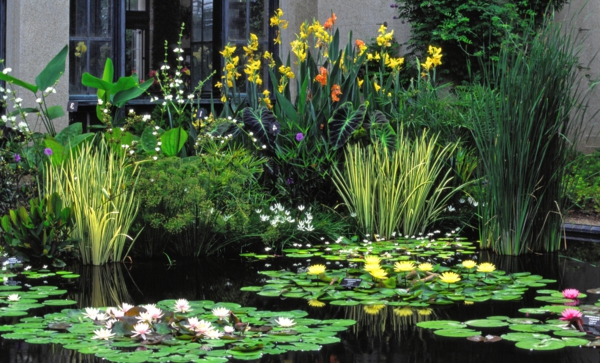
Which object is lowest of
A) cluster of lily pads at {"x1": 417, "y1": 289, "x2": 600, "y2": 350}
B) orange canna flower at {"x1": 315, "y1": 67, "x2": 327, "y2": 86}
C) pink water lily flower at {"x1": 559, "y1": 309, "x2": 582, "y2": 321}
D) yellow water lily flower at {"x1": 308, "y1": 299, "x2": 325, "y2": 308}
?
yellow water lily flower at {"x1": 308, "y1": 299, "x2": 325, "y2": 308}

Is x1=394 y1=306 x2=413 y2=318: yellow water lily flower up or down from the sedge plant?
down

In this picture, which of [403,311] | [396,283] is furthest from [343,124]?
[403,311]

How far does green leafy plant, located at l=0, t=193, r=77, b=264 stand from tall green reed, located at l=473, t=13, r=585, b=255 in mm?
2682

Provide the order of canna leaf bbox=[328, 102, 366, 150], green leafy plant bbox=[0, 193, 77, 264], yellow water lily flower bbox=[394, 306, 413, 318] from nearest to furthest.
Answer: yellow water lily flower bbox=[394, 306, 413, 318] < green leafy plant bbox=[0, 193, 77, 264] < canna leaf bbox=[328, 102, 366, 150]

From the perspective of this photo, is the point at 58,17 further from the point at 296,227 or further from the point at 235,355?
the point at 235,355

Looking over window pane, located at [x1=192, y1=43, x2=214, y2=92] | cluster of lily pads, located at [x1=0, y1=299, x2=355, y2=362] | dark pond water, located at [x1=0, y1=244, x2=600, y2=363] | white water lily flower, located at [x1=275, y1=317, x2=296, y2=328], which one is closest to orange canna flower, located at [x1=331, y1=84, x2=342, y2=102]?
dark pond water, located at [x1=0, y1=244, x2=600, y2=363]

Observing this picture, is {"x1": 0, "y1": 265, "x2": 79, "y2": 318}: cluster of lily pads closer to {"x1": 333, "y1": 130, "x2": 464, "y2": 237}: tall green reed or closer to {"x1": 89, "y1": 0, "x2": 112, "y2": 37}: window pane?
{"x1": 333, "y1": 130, "x2": 464, "y2": 237}: tall green reed

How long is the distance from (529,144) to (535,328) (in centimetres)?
213

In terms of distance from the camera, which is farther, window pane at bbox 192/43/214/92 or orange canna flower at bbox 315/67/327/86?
window pane at bbox 192/43/214/92

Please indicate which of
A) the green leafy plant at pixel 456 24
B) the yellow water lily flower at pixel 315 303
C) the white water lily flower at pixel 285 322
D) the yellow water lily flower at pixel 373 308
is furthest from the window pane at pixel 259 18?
the white water lily flower at pixel 285 322

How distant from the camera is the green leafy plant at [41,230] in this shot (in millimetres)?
5504

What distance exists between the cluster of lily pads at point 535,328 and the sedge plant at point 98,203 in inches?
90.1

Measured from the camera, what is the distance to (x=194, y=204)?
5.84 metres

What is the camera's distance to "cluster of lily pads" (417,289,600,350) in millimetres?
3713
